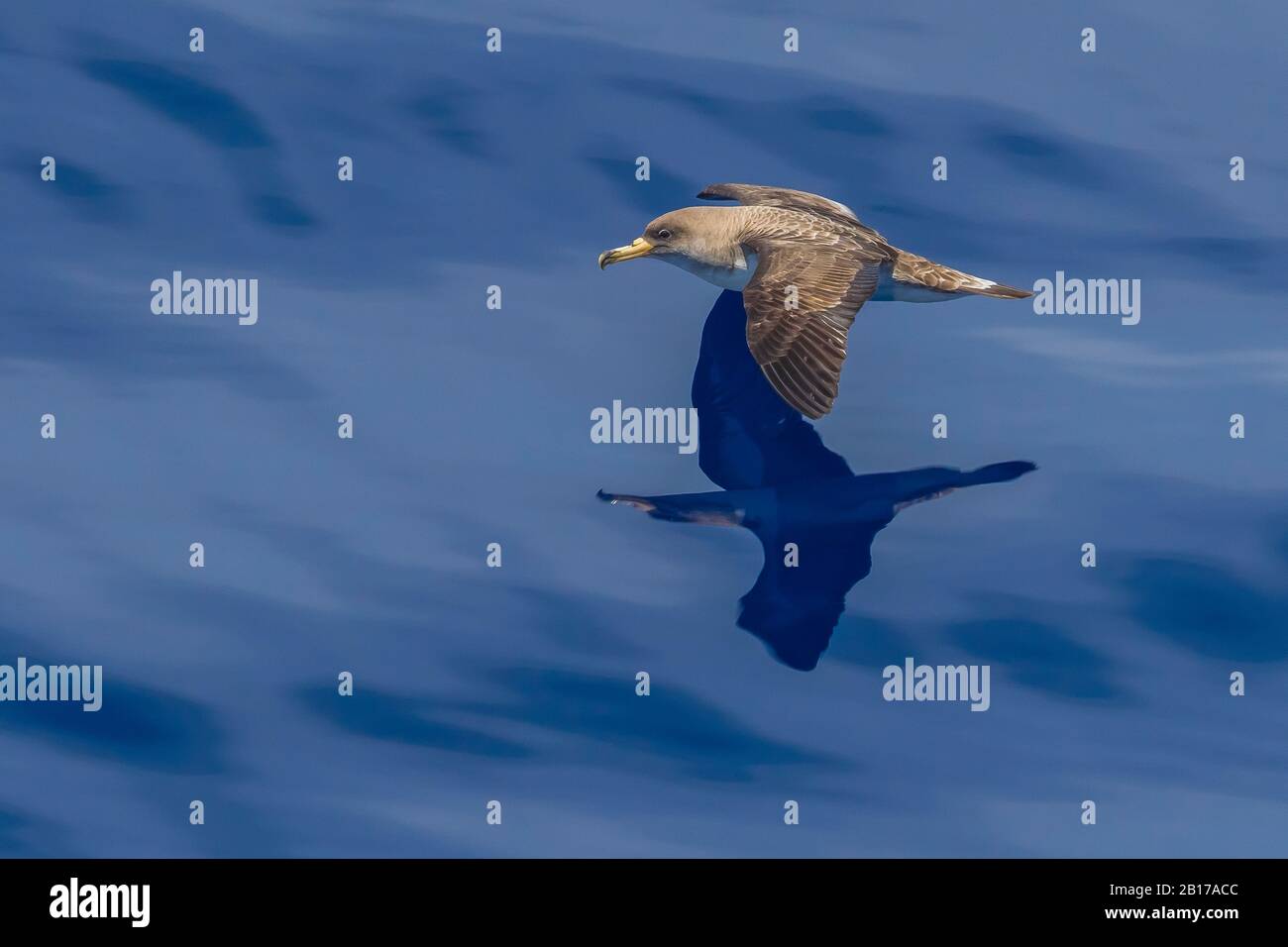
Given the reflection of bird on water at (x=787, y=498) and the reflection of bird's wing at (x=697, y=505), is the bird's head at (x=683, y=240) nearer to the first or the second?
the reflection of bird on water at (x=787, y=498)

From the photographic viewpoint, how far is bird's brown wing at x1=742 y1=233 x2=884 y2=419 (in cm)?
1283

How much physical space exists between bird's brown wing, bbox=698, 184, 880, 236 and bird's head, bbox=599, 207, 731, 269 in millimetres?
612

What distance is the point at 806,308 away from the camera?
13453 mm

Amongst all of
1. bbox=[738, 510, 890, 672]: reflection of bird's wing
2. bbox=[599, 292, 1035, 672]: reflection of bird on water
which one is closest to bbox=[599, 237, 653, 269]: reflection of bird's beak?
bbox=[599, 292, 1035, 672]: reflection of bird on water

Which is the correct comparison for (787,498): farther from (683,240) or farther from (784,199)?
(784,199)

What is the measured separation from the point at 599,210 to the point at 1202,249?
4504 mm

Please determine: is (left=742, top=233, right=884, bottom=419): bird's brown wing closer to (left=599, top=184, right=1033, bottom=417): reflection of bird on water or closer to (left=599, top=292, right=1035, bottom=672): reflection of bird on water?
(left=599, top=184, right=1033, bottom=417): reflection of bird on water

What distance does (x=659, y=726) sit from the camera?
10.9 meters

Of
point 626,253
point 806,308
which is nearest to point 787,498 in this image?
point 806,308

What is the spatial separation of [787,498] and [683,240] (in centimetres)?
300

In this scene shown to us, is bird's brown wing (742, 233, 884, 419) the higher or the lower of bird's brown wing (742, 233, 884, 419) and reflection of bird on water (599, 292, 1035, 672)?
the higher

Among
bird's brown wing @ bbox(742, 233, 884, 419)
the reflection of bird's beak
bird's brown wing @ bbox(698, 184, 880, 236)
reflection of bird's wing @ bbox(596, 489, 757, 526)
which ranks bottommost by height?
reflection of bird's wing @ bbox(596, 489, 757, 526)

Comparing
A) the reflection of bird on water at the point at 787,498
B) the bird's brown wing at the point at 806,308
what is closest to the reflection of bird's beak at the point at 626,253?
the bird's brown wing at the point at 806,308

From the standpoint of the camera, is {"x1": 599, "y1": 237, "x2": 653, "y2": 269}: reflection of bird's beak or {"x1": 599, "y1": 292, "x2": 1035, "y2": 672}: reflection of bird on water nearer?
{"x1": 599, "y1": 292, "x2": 1035, "y2": 672}: reflection of bird on water
